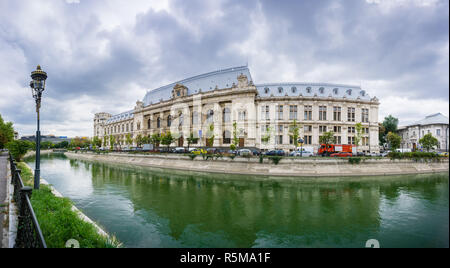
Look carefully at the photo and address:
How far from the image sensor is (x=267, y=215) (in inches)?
477

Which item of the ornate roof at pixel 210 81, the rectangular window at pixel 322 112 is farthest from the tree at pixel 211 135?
the rectangular window at pixel 322 112

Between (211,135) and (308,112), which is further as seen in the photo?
(211,135)

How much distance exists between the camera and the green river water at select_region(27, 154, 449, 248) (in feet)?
28.2

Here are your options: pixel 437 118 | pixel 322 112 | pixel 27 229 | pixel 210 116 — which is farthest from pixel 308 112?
pixel 27 229

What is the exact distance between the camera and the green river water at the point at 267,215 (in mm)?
8594

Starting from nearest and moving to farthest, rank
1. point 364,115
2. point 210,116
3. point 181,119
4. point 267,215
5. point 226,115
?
point 267,215 → point 364,115 → point 226,115 → point 210,116 → point 181,119

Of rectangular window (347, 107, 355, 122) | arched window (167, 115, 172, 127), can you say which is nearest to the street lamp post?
arched window (167, 115, 172, 127)

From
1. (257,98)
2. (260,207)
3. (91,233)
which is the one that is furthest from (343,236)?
(257,98)

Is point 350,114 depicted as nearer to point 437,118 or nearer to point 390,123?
point 390,123

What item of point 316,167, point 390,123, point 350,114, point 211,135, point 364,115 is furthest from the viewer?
point 390,123

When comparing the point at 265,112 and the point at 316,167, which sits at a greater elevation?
the point at 265,112

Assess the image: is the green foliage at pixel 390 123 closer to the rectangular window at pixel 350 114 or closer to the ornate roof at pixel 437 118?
the rectangular window at pixel 350 114

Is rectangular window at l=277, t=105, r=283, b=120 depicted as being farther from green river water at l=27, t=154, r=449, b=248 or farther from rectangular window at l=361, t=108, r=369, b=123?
green river water at l=27, t=154, r=449, b=248

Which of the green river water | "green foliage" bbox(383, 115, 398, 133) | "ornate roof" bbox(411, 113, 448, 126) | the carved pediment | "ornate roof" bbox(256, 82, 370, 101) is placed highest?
the carved pediment
